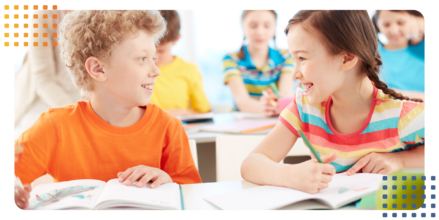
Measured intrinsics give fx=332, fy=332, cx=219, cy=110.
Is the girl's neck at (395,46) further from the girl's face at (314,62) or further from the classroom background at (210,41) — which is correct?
the girl's face at (314,62)

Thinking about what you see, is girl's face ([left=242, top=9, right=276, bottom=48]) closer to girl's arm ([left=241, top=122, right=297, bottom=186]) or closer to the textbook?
girl's arm ([left=241, top=122, right=297, bottom=186])

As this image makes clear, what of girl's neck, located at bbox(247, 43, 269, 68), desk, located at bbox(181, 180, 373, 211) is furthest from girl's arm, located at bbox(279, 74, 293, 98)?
desk, located at bbox(181, 180, 373, 211)

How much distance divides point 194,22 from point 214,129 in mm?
1974

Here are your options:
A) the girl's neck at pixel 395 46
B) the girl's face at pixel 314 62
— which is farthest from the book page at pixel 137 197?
the girl's neck at pixel 395 46

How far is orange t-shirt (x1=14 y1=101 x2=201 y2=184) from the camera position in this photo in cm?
97

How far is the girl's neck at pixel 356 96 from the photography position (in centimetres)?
99

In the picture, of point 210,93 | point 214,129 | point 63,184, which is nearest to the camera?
point 63,184

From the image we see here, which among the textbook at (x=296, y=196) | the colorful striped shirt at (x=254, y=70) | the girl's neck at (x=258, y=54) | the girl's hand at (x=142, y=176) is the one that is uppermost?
the girl's neck at (x=258, y=54)

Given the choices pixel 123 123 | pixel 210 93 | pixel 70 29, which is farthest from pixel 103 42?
pixel 210 93

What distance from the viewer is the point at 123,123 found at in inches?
41.8

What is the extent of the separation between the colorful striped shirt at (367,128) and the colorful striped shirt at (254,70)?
4.61 feet

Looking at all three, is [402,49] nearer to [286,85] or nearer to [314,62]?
[286,85]

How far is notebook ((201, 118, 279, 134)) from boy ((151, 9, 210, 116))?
51 centimetres

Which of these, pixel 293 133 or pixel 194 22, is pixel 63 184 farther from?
pixel 194 22
